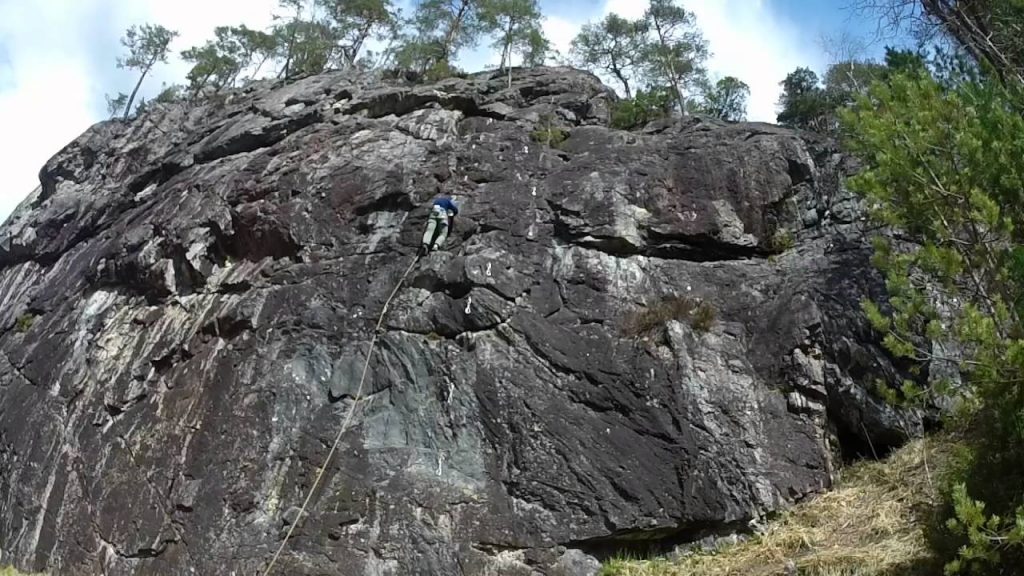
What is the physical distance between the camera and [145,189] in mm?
17125

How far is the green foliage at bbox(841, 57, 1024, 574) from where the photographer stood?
6109mm

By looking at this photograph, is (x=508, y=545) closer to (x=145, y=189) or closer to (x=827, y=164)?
(x=827, y=164)

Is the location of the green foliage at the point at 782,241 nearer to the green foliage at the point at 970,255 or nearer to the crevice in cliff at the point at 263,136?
the green foliage at the point at 970,255

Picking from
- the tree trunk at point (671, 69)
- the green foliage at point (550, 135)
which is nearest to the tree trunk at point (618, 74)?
the tree trunk at point (671, 69)

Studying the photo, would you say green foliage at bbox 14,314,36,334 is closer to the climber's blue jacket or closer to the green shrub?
the climber's blue jacket

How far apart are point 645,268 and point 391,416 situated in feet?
13.7

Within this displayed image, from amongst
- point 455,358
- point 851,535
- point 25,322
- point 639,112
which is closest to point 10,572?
point 455,358

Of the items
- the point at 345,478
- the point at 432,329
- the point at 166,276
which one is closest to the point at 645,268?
the point at 432,329

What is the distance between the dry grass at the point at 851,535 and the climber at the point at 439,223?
17.3ft

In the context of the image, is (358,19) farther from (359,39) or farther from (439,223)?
(439,223)

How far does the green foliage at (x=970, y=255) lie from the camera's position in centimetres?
611

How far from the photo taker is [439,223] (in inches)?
475

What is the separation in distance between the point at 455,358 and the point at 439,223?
8.11ft

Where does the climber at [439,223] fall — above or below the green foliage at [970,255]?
above
